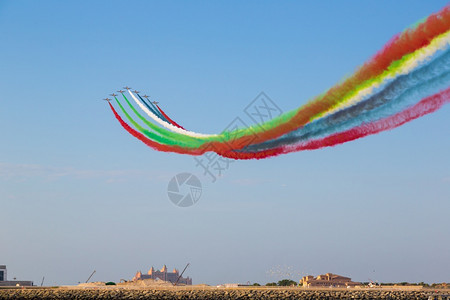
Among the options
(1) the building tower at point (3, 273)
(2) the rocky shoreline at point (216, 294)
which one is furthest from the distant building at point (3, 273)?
(2) the rocky shoreline at point (216, 294)

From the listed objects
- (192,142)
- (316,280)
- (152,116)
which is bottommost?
(316,280)

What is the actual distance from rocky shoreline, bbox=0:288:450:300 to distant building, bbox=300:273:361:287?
140 ft

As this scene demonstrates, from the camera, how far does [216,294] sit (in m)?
106

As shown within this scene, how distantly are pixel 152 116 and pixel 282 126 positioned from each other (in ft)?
110

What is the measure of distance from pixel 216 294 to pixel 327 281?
191 feet

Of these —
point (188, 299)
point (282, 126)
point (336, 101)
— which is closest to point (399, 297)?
point (188, 299)

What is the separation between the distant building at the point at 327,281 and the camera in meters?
153

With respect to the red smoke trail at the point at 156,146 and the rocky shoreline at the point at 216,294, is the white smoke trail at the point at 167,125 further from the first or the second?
the rocky shoreline at the point at 216,294

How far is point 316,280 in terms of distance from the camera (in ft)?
516

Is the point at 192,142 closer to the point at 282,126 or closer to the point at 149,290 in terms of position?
the point at 282,126

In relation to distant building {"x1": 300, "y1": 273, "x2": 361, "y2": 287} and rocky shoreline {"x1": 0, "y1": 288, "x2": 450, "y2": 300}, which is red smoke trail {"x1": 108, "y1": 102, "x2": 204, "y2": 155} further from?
distant building {"x1": 300, "y1": 273, "x2": 361, "y2": 287}

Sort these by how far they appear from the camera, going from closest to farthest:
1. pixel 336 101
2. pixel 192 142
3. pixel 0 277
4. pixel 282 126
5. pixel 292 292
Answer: pixel 336 101, pixel 282 126, pixel 192 142, pixel 292 292, pixel 0 277

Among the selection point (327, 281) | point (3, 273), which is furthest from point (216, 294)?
point (3, 273)

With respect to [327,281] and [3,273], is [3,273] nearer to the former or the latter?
[3,273]
